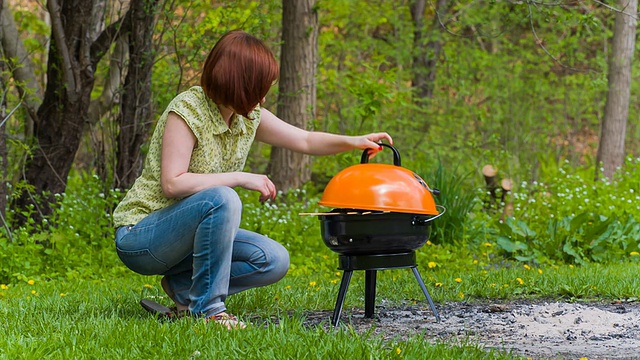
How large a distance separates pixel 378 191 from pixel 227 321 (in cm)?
83

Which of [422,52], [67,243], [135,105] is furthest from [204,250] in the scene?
[422,52]

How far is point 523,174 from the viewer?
445 inches

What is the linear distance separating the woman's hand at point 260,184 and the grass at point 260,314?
53cm

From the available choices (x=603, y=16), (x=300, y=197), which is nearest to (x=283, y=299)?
(x=300, y=197)

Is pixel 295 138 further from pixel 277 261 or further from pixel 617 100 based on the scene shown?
pixel 617 100

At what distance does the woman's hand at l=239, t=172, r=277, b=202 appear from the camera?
11.2 feet

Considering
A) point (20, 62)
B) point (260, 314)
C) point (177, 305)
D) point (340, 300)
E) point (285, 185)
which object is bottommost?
point (285, 185)

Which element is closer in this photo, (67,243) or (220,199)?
(220,199)

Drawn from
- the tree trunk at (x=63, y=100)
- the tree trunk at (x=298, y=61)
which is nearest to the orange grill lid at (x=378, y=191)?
the tree trunk at (x=63, y=100)

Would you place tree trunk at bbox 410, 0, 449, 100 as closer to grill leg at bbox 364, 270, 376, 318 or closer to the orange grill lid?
grill leg at bbox 364, 270, 376, 318

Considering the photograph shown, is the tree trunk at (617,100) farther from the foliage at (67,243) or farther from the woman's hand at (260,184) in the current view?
the woman's hand at (260,184)

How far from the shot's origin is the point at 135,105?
23.7 ft

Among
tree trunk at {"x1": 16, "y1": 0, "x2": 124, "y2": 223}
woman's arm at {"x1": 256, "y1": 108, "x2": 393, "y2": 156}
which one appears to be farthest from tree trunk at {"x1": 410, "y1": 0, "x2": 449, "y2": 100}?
woman's arm at {"x1": 256, "y1": 108, "x2": 393, "y2": 156}

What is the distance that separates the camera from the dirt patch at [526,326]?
339 cm
